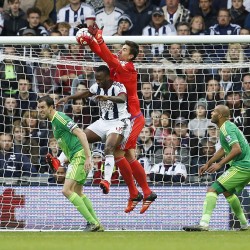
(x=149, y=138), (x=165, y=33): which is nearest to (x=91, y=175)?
(x=149, y=138)

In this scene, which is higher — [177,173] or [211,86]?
[211,86]

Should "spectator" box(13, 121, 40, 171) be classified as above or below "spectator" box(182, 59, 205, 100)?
below

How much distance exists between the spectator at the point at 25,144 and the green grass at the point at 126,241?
3.45 meters

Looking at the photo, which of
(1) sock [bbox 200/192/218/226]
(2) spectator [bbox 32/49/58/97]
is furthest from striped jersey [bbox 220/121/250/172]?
(2) spectator [bbox 32/49/58/97]

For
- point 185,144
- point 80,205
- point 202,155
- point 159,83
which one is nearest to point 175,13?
point 159,83

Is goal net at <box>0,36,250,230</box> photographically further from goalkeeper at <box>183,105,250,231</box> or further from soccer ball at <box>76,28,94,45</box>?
goalkeeper at <box>183,105,250,231</box>

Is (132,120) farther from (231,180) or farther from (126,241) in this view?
(126,241)

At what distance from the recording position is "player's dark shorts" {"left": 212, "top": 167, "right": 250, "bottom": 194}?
603 inches

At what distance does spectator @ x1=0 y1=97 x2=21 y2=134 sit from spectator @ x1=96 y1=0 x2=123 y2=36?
11.6ft

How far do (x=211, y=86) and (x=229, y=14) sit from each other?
112 inches

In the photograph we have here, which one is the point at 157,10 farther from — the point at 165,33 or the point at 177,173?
the point at 177,173

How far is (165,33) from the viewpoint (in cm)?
2067

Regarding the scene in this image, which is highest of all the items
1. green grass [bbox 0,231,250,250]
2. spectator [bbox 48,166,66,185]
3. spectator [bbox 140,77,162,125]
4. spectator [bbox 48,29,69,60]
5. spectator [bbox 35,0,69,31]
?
spectator [bbox 35,0,69,31]

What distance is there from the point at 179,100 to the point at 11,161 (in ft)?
10.0
